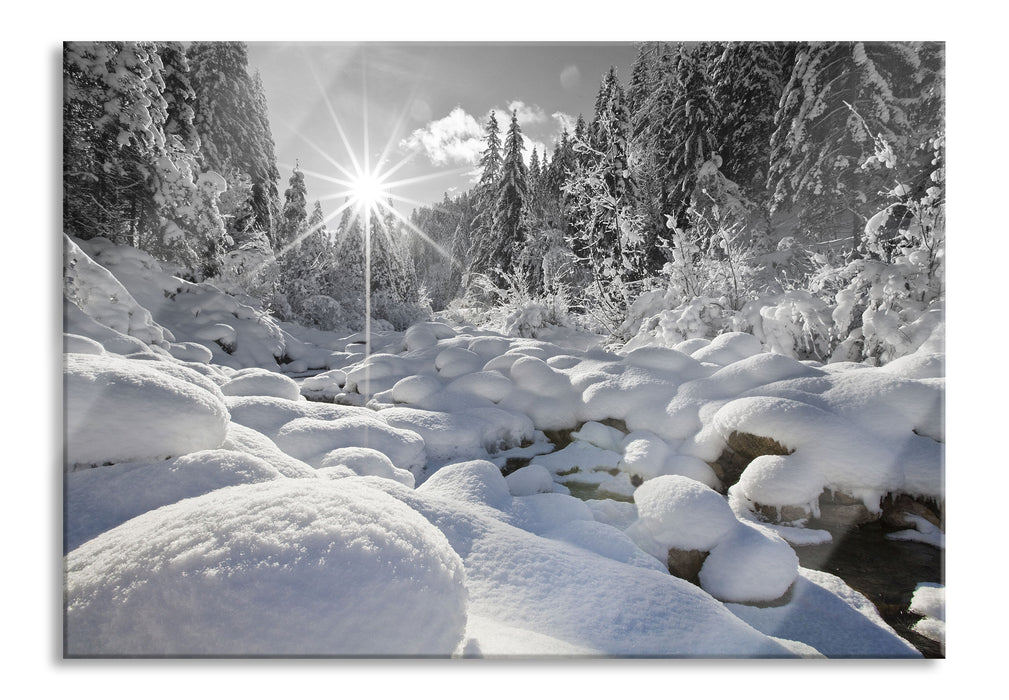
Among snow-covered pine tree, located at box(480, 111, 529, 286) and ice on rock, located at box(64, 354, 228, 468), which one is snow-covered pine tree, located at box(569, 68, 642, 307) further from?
ice on rock, located at box(64, 354, 228, 468)

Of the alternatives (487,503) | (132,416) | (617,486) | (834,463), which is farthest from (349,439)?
(834,463)

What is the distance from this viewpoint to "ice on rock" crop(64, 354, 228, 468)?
1585 millimetres

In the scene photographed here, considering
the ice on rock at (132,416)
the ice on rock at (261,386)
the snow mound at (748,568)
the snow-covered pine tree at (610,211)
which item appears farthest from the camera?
the snow-covered pine tree at (610,211)

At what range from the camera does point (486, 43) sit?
7.39 feet

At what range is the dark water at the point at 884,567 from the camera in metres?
1.75

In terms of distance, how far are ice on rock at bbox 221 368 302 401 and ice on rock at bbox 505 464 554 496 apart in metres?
1.73

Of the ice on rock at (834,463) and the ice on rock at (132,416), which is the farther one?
the ice on rock at (834,463)

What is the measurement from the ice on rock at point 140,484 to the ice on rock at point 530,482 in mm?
1139

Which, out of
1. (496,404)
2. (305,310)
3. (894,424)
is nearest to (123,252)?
(496,404)

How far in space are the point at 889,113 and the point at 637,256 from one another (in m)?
3.00

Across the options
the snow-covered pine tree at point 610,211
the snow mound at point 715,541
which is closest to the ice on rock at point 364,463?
the snow mound at point 715,541

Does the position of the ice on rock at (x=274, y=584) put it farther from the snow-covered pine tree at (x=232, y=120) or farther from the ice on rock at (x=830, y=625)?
the snow-covered pine tree at (x=232, y=120)

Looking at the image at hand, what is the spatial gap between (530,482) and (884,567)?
1.48 metres

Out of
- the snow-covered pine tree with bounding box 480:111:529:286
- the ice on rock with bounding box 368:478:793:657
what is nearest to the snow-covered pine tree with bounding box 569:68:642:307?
the snow-covered pine tree with bounding box 480:111:529:286
